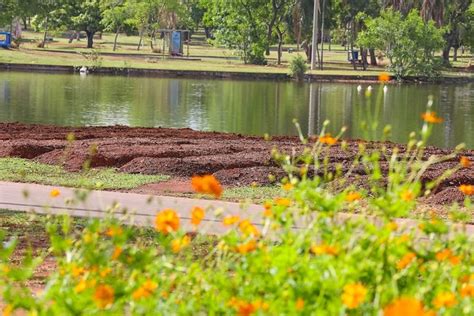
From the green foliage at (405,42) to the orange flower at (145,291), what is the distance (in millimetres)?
72505

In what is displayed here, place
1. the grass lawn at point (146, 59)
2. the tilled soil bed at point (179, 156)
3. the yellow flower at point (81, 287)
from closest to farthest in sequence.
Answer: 1. the yellow flower at point (81, 287)
2. the tilled soil bed at point (179, 156)
3. the grass lawn at point (146, 59)

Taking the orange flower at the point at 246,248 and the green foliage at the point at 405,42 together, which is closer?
the orange flower at the point at 246,248

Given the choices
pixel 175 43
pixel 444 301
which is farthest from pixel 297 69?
pixel 444 301

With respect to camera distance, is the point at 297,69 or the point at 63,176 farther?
the point at 297,69

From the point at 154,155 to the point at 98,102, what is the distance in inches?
1121

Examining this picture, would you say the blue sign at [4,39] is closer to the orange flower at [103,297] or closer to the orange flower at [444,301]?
the orange flower at [103,297]

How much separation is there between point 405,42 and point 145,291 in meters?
73.6

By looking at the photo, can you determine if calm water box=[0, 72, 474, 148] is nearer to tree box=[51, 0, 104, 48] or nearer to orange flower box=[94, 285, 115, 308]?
tree box=[51, 0, 104, 48]

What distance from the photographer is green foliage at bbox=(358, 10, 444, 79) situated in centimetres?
7725

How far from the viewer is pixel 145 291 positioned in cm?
528

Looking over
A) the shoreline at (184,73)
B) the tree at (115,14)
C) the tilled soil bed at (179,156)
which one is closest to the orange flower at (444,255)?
the tilled soil bed at (179,156)

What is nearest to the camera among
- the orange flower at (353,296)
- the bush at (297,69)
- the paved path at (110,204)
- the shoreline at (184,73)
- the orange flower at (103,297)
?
the orange flower at (353,296)

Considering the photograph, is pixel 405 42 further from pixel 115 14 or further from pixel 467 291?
pixel 467 291

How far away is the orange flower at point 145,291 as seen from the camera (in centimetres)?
522
